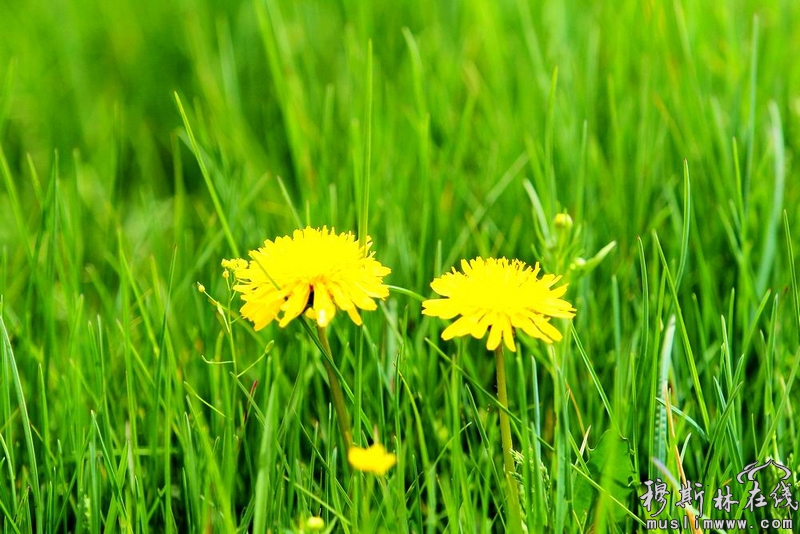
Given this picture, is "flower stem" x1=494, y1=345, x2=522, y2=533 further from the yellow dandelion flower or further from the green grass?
the yellow dandelion flower

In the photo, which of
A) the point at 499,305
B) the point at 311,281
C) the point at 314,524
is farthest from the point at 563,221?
the point at 314,524

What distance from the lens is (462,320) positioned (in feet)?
2.59

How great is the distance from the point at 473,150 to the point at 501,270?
2.90 feet

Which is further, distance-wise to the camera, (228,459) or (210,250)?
(210,250)

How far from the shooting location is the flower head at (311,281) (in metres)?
0.79

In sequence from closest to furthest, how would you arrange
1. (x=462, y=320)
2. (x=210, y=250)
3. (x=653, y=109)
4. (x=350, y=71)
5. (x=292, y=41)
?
(x=462, y=320)
(x=210, y=250)
(x=653, y=109)
(x=350, y=71)
(x=292, y=41)

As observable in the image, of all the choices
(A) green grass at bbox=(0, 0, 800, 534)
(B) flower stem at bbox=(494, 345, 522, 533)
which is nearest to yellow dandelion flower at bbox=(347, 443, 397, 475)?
(A) green grass at bbox=(0, 0, 800, 534)

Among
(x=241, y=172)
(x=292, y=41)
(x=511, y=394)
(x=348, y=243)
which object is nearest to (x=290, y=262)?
(x=348, y=243)

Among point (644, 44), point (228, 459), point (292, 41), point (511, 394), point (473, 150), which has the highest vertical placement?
point (292, 41)

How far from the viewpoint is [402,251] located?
1282 mm

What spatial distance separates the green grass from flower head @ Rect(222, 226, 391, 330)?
0.19 ft

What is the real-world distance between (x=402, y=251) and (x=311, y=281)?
49 centimetres

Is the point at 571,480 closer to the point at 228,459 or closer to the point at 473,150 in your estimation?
the point at 228,459

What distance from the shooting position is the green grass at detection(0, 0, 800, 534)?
0.89 m
